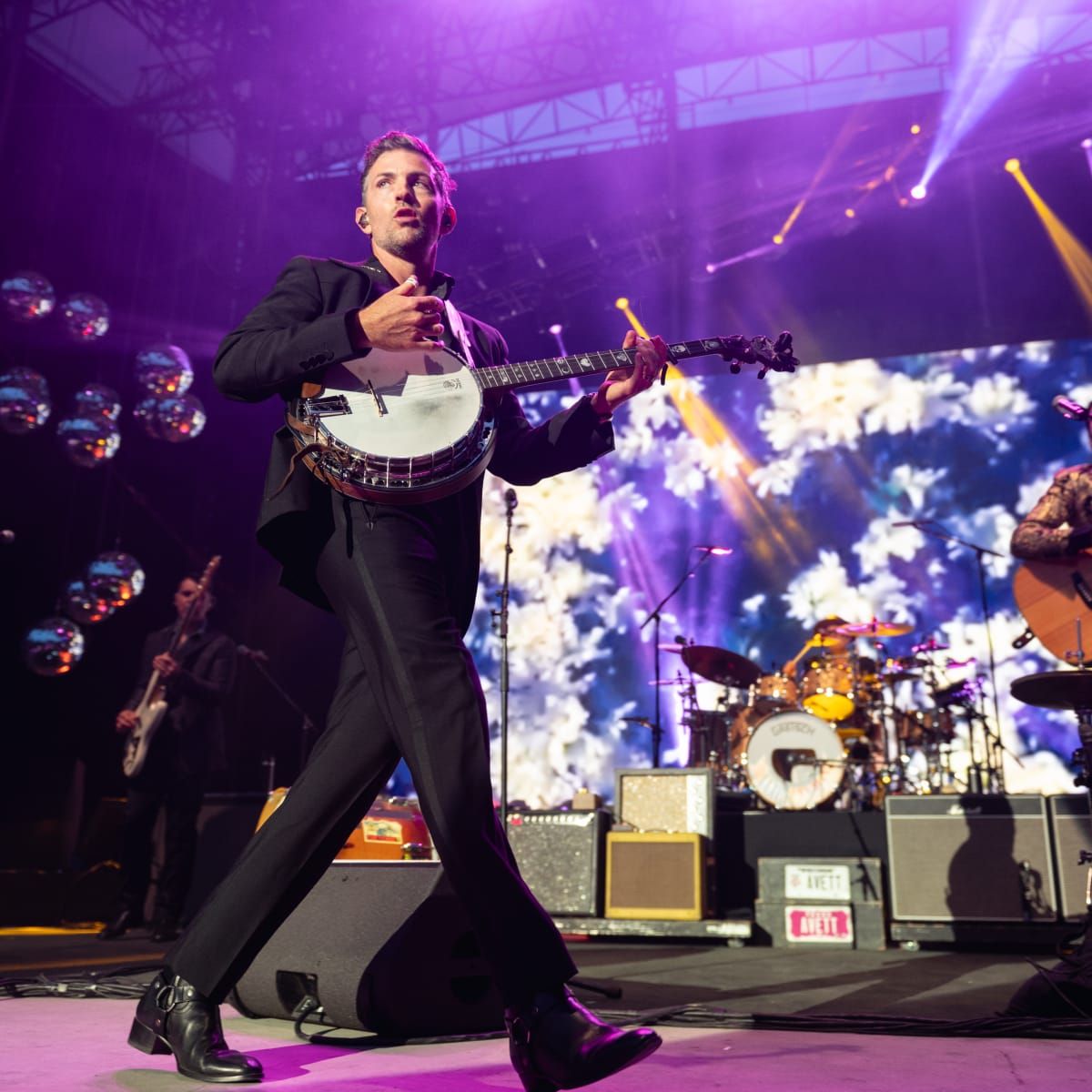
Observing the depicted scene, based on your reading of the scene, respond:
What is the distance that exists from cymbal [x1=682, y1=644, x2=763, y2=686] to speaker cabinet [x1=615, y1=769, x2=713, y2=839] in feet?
4.76

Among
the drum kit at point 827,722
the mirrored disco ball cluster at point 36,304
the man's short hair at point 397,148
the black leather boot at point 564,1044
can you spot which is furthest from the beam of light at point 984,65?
the black leather boot at point 564,1044

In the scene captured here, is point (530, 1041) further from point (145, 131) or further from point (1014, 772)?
point (145, 131)

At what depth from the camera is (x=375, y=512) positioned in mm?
1976

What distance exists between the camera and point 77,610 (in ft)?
23.2

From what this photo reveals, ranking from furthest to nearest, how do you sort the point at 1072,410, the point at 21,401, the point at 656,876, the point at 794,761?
1. the point at 794,761
2. the point at 21,401
3. the point at 656,876
4. the point at 1072,410

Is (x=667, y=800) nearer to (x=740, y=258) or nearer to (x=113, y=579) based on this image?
(x=113, y=579)

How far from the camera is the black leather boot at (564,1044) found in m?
1.57

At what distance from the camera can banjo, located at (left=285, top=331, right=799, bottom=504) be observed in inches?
76.9

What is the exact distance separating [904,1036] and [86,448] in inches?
249

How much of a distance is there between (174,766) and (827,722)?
4.31m

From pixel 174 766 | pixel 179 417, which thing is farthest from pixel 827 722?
pixel 179 417

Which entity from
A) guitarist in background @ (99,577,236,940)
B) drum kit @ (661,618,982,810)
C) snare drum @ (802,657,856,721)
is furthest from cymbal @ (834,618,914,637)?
guitarist in background @ (99,577,236,940)

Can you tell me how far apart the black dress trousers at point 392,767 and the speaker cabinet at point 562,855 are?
4318 mm

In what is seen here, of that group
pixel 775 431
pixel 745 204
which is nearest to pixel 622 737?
pixel 775 431
